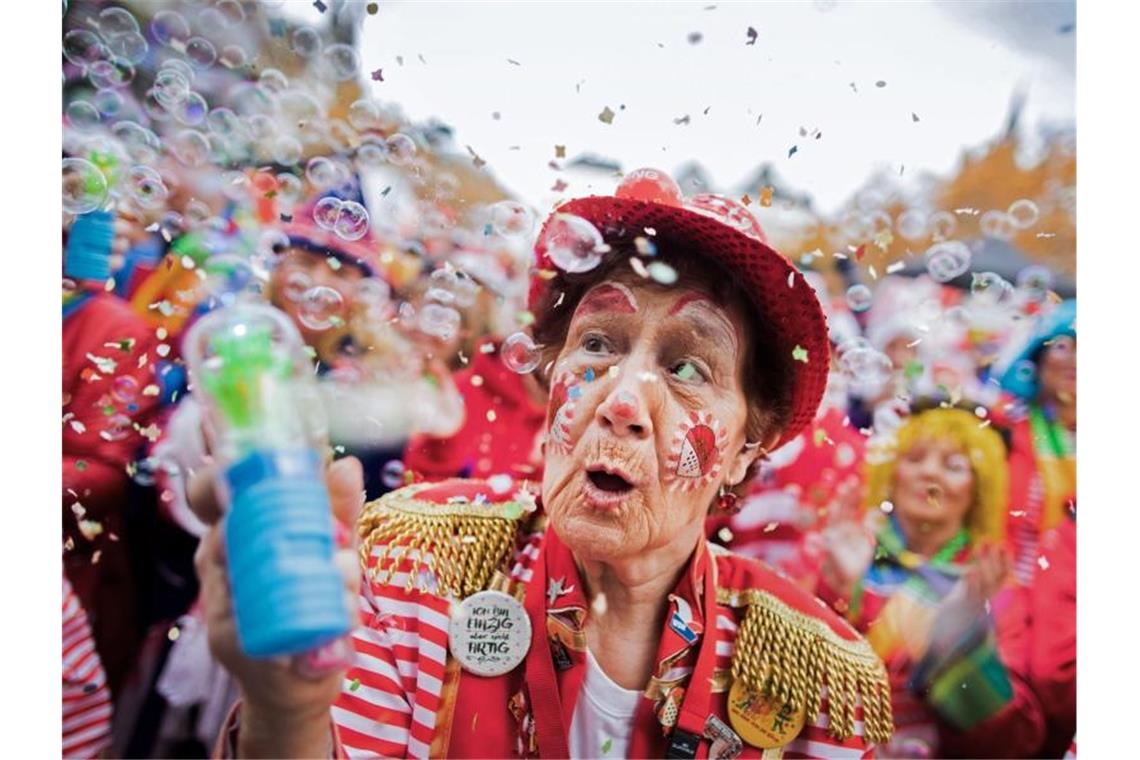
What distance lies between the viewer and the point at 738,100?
2.35 m

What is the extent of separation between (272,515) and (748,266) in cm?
106

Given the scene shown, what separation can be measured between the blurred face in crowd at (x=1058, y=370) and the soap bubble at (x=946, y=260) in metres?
0.27

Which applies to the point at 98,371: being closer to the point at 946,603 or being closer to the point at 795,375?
the point at 795,375

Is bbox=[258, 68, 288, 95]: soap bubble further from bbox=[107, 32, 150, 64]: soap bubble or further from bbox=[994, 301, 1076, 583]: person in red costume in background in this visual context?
bbox=[994, 301, 1076, 583]: person in red costume in background

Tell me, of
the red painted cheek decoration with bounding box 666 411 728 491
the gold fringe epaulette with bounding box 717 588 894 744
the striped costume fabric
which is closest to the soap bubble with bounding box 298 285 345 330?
the striped costume fabric

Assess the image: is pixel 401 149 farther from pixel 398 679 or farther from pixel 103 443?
pixel 398 679

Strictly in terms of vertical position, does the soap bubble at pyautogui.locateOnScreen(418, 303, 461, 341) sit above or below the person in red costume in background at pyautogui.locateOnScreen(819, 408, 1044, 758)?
above

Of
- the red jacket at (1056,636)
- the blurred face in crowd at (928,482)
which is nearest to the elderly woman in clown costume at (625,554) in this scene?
the blurred face in crowd at (928,482)

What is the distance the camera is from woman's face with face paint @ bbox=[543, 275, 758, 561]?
2.20m

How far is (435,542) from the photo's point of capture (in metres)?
2.31

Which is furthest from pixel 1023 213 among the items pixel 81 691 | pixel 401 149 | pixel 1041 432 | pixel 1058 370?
pixel 81 691

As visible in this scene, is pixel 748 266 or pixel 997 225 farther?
pixel 997 225

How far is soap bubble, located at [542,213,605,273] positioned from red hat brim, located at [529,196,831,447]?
0.01 metres

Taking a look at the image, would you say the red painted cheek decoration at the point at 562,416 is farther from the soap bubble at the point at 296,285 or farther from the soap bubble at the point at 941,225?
the soap bubble at the point at 941,225
